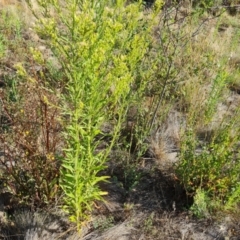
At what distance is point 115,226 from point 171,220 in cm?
44

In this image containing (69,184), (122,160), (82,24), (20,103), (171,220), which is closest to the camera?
(82,24)

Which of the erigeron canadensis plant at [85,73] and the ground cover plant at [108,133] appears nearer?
the erigeron canadensis plant at [85,73]

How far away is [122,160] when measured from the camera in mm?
2902

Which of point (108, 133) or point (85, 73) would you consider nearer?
point (85, 73)

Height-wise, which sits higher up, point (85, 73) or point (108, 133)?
point (85, 73)

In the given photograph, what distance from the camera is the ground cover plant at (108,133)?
1660mm

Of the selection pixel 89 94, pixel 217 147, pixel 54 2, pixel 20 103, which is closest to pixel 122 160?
pixel 217 147

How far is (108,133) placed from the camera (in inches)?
115

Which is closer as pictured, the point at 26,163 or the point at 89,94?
the point at 89,94

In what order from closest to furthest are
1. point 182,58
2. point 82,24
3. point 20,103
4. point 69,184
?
point 82,24, point 69,184, point 20,103, point 182,58

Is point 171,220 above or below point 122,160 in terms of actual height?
below

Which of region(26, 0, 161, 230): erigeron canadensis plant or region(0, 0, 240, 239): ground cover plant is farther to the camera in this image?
region(0, 0, 240, 239): ground cover plant

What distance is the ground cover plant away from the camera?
5.45 ft

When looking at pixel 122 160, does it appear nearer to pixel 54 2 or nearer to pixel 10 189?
pixel 10 189
